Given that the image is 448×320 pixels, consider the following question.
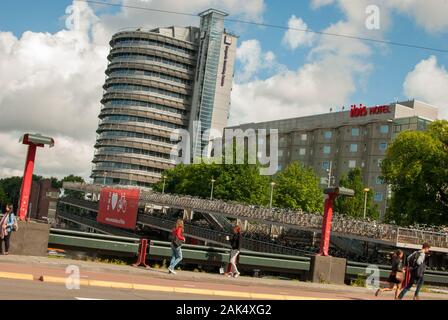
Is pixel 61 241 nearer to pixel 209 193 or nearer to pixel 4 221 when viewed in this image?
pixel 4 221

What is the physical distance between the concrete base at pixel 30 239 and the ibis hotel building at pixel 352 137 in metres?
77.4

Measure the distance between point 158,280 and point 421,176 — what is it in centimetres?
3718

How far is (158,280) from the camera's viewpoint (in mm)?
16922

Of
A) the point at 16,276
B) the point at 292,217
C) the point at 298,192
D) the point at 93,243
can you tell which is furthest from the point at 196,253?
the point at 298,192

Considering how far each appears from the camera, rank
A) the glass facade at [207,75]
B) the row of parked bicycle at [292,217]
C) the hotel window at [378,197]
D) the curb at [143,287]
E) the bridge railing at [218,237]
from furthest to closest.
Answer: the glass facade at [207,75]
the hotel window at [378,197]
the bridge railing at [218,237]
the row of parked bicycle at [292,217]
the curb at [143,287]

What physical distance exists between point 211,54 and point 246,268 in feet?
496

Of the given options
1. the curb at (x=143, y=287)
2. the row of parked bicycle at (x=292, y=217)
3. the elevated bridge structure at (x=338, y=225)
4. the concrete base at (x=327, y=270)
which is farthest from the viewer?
the row of parked bicycle at (x=292, y=217)

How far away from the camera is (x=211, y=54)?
17000cm

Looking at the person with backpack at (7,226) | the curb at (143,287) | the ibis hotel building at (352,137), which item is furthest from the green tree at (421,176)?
the ibis hotel building at (352,137)

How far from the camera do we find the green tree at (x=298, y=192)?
77188 millimetres

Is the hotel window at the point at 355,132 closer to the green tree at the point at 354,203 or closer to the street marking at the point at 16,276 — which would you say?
the green tree at the point at 354,203

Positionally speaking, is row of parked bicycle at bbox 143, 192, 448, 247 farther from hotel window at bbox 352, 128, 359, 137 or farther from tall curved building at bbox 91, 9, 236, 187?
tall curved building at bbox 91, 9, 236, 187
